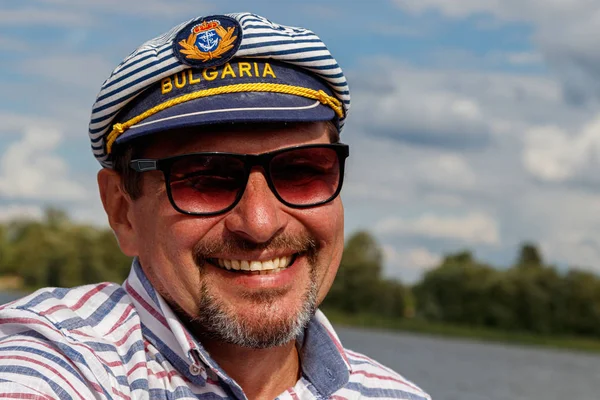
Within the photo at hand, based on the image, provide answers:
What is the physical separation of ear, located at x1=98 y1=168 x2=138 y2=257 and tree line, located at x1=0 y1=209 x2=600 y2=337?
2442 inches

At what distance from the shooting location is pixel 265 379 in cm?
259

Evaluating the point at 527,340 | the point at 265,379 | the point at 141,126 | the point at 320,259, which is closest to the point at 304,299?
the point at 320,259

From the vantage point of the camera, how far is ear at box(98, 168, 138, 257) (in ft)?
8.56

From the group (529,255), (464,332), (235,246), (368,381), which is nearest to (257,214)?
(235,246)

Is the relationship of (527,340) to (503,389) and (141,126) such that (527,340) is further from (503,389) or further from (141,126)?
(141,126)

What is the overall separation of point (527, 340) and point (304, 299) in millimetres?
68958

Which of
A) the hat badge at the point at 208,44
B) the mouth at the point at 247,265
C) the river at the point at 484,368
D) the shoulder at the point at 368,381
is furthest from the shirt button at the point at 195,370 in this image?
the river at the point at 484,368

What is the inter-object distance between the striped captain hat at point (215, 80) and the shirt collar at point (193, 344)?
419 mm

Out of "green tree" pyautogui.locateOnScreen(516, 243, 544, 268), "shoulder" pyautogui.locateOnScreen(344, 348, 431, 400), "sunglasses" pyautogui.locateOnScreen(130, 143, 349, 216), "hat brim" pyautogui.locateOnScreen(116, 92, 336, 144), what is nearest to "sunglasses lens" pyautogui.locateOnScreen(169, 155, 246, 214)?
"sunglasses" pyautogui.locateOnScreen(130, 143, 349, 216)

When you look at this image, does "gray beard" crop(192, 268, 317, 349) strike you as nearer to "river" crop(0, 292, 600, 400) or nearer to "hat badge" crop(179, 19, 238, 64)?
"hat badge" crop(179, 19, 238, 64)

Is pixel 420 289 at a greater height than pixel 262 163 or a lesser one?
lesser

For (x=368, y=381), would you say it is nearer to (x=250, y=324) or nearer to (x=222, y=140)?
(x=250, y=324)

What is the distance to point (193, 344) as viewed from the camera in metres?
2.36

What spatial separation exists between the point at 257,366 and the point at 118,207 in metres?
0.60
